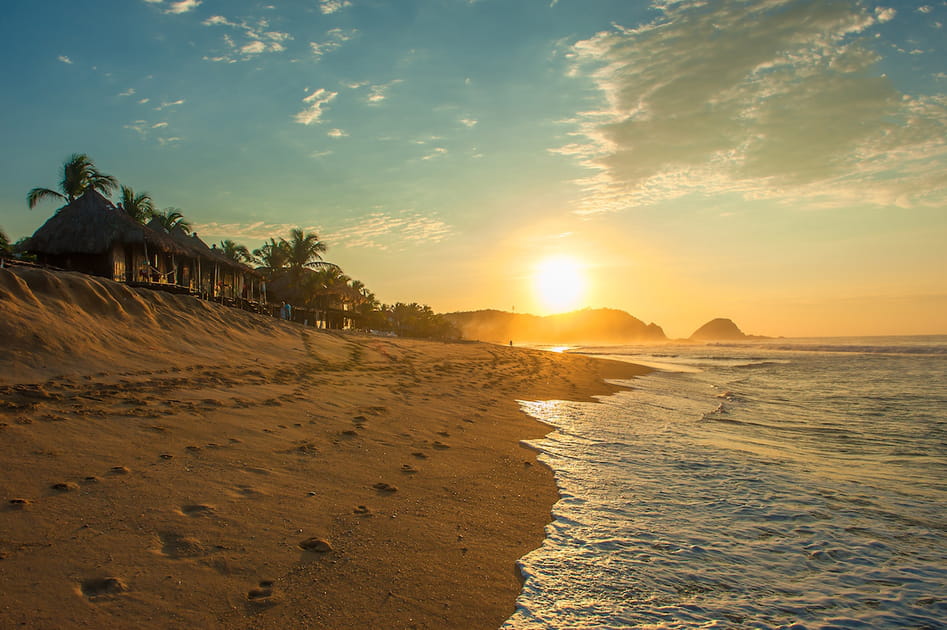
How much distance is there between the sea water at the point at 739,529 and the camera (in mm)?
3326

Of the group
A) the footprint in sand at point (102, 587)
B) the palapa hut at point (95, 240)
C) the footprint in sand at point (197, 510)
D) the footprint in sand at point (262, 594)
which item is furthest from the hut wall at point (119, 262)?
the footprint in sand at point (262, 594)

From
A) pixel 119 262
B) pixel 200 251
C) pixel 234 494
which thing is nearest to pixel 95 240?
pixel 119 262

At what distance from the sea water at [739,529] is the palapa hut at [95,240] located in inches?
798

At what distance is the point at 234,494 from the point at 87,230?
21.9m

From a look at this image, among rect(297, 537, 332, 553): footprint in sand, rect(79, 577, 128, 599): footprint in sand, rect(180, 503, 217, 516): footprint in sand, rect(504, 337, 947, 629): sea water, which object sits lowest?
rect(504, 337, 947, 629): sea water

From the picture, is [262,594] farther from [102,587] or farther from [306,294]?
[306,294]

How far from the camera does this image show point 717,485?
5.93 m

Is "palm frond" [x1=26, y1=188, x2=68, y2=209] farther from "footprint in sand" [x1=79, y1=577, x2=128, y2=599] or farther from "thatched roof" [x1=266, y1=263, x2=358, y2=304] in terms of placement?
"footprint in sand" [x1=79, y1=577, x2=128, y2=599]

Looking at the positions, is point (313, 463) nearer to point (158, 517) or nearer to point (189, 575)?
point (158, 517)

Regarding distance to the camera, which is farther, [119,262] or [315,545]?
[119,262]

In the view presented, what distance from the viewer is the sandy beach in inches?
115

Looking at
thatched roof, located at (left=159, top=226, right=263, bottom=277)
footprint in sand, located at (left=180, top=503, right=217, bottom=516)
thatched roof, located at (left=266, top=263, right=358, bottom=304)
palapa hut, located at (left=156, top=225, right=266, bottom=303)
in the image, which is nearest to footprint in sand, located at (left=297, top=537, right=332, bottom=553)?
footprint in sand, located at (left=180, top=503, right=217, bottom=516)

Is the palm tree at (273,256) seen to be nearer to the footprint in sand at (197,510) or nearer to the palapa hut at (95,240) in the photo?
the palapa hut at (95,240)

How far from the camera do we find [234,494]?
13.9 ft
